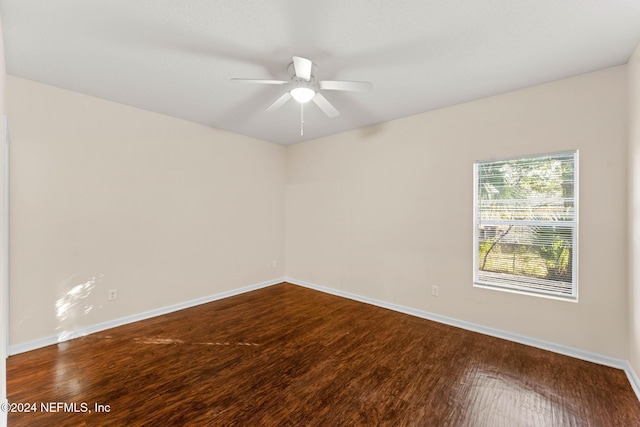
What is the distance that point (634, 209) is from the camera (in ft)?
6.93

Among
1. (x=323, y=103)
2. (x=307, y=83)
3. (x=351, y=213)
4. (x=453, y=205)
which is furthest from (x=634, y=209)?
(x=351, y=213)

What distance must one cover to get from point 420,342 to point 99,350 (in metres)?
3.18

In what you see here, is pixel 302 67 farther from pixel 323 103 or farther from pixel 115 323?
pixel 115 323

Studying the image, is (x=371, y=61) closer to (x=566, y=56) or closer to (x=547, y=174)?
(x=566, y=56)

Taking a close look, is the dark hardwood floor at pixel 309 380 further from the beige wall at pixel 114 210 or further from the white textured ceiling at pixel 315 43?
the white textured ceiling at pixel 315 43

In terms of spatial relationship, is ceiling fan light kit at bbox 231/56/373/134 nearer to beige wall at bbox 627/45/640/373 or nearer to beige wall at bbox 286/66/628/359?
beige wall at bbox 286/66/628/359

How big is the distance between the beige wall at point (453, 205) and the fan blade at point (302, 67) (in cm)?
196

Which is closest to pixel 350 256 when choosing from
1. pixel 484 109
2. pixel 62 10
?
pixel 484 109

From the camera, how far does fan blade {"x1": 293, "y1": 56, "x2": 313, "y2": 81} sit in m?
1.96

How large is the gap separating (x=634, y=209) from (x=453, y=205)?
141 cm

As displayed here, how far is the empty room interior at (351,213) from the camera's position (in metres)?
1.84

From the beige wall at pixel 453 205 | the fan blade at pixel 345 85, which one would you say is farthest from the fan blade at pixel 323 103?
the beige wall at pixel 453 205

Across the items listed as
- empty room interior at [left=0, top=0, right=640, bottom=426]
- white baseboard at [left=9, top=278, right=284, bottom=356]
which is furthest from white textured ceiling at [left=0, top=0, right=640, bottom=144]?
white baseboard at [left=9, top=278, right=284, bottom=356]

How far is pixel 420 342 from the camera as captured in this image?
2.77 metres
